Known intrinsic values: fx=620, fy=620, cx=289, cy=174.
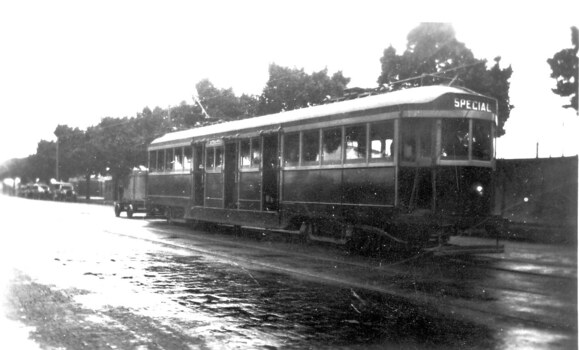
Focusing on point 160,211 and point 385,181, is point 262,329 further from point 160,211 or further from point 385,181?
point 160,211

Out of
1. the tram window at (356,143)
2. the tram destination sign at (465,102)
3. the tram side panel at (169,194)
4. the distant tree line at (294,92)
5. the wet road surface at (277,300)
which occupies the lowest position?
the wet road surface at (277,300)

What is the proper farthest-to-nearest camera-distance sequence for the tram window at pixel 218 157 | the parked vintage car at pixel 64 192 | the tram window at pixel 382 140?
the parked vintage car at pixel 64 192 → the tram window at pixel 218 157 → the tram window at pixel 382 140

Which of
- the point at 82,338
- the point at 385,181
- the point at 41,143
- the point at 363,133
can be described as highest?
the point at 41,143

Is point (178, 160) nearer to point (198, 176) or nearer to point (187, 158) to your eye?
point (187, 158)

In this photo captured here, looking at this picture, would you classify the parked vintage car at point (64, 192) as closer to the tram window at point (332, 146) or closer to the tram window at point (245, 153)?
the tram window at point (245, 153)

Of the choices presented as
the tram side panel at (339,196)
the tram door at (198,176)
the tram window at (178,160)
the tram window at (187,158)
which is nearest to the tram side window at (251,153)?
the tram side panel at (339,196)

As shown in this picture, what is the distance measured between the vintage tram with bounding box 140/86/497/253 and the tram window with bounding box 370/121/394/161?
0.02 metres

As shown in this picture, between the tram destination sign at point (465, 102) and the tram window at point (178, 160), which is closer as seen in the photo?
the tram destination sign at point (465, 102)

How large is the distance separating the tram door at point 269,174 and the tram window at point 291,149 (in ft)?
2.36

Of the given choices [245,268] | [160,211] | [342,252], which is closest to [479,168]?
[342,252]

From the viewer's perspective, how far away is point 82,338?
5.81 meters

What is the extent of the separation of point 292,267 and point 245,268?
872 millimetres

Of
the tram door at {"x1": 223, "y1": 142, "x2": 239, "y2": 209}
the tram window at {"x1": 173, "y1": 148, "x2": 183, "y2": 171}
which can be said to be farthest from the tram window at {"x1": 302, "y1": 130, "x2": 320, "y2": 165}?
the tram window at {"x1": 173, "y1": 148, "x2": 183, "y2": 171}

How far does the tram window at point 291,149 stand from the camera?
1566 centimetres
